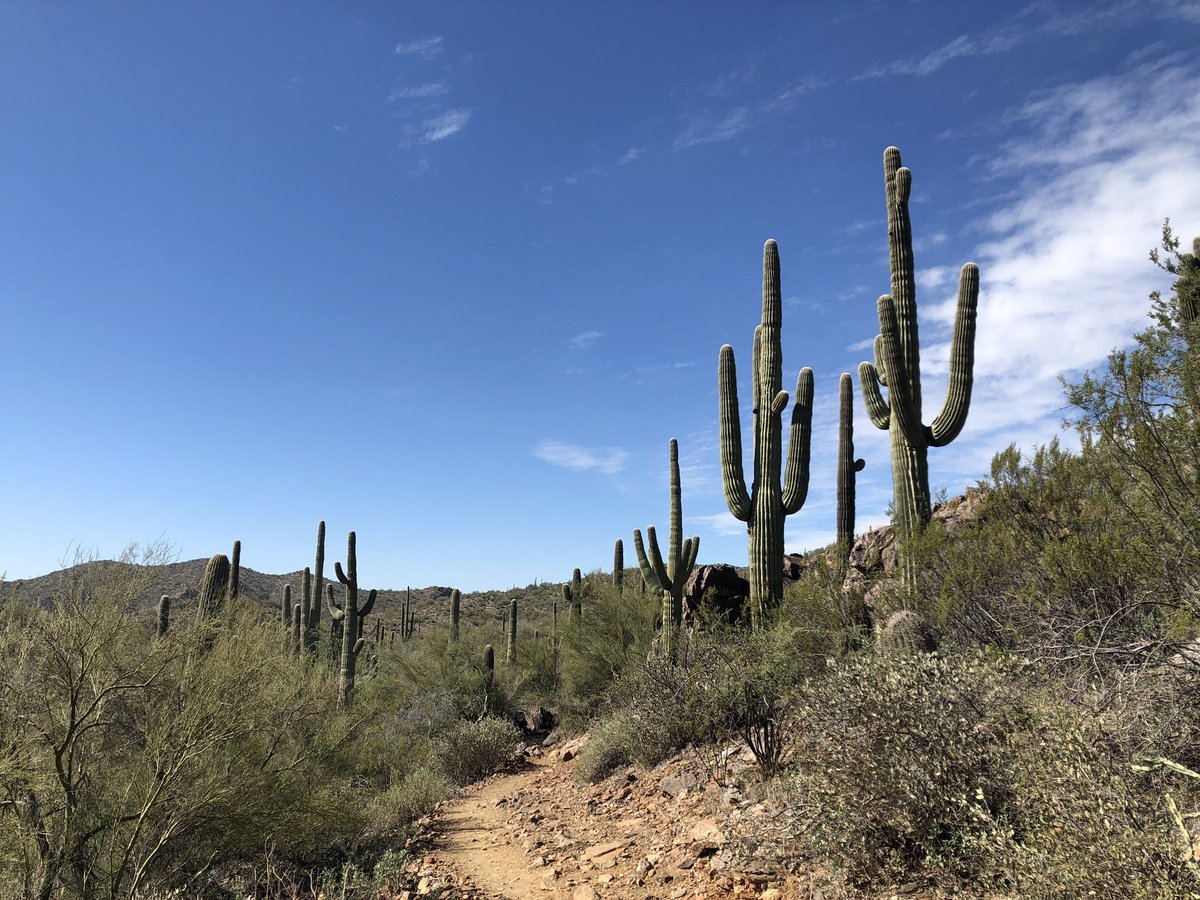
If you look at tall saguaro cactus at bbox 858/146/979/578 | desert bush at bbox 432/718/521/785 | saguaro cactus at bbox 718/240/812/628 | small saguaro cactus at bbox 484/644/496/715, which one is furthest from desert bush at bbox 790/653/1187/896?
small saguaro cactus at bbox 484/644/496/715

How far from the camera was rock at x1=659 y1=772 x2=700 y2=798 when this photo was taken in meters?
8.84

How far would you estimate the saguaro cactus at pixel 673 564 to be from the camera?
604 inches

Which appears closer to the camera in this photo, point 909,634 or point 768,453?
point 909,634

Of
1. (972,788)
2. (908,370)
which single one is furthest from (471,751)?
(972,788)

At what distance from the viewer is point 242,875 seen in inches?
299

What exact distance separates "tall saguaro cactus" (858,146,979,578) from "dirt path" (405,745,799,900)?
16.7 feet

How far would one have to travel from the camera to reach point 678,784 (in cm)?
909

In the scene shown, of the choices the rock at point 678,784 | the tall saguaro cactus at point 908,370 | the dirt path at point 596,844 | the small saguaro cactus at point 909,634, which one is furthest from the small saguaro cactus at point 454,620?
the small saguaro cactus at point 909,634

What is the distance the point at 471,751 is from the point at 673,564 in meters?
5.55

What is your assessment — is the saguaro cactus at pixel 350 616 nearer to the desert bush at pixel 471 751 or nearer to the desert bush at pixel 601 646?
the desert bush at pixel 471 751

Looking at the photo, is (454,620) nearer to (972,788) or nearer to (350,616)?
(350,616)

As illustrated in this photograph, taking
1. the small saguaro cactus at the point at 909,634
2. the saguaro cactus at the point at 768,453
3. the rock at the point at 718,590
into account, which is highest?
the saguaro cactus at the point at 768,453

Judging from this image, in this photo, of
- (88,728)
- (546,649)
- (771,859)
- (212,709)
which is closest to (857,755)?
(771,859)

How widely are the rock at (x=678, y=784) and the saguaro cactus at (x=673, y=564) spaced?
5.32 m
